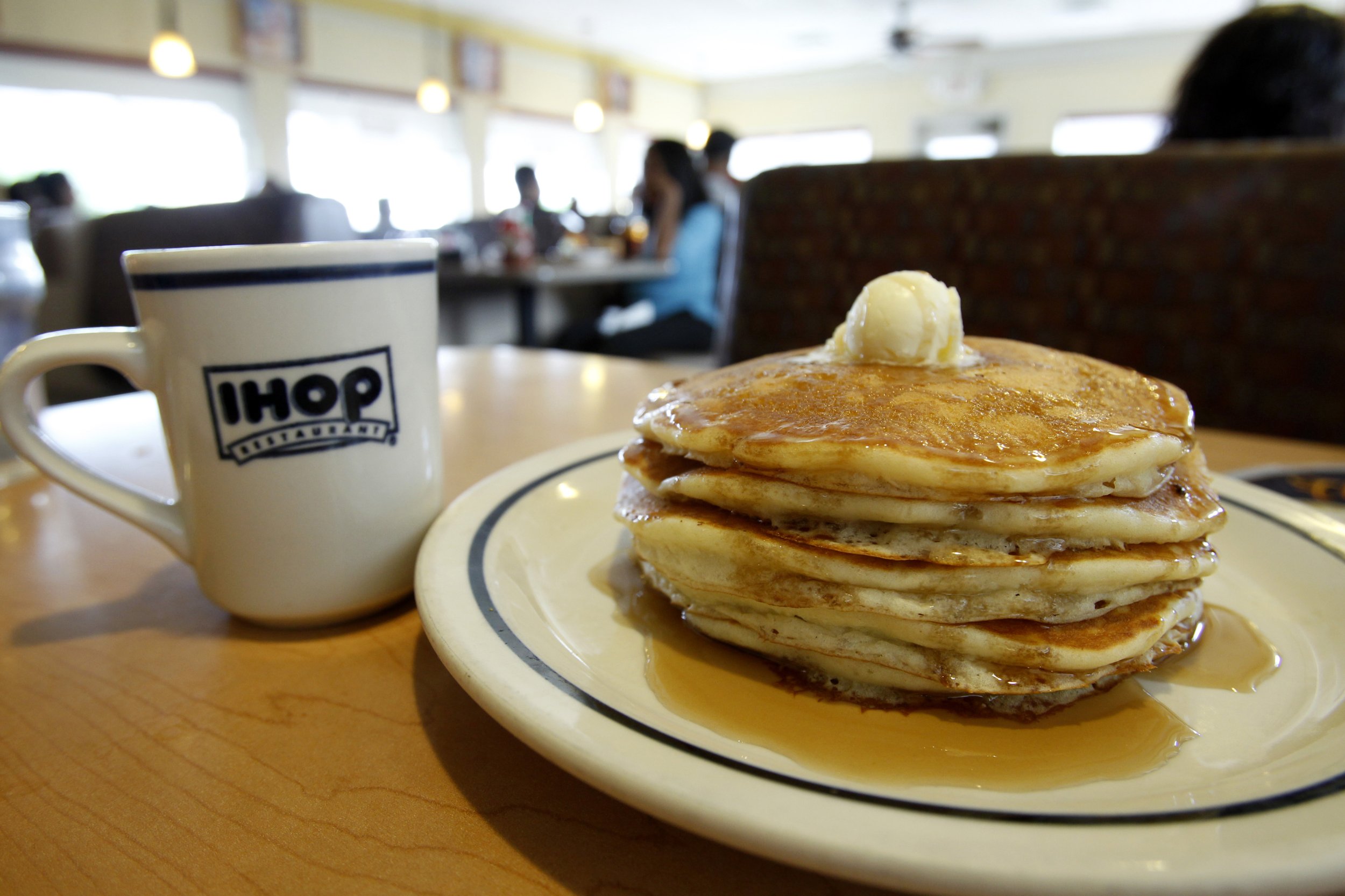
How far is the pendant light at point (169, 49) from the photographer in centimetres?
659

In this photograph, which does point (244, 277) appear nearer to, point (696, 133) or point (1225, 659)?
point (1225, 659)

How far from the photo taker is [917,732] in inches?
14.8

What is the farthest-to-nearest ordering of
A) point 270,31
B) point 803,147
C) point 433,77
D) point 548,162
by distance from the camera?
point 803,147
point 548,162
point 433,77
point 270,31

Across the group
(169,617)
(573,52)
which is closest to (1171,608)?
(169,617)

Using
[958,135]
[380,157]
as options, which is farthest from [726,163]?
[958,135]

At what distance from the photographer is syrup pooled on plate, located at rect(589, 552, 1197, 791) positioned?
0.34m

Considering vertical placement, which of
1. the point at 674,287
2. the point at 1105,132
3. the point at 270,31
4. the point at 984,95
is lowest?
the point at 674,287

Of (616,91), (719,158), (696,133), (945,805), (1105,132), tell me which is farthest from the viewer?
(696,133)

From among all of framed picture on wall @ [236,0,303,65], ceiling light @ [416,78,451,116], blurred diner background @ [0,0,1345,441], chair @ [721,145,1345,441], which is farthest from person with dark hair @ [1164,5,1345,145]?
ceiling light @ [416,78,451,116]

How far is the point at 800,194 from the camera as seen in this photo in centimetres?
153

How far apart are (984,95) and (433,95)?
711cm

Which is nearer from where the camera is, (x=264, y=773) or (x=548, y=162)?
(x=264, y=773)

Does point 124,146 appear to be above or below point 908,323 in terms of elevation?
above

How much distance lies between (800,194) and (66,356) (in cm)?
131
